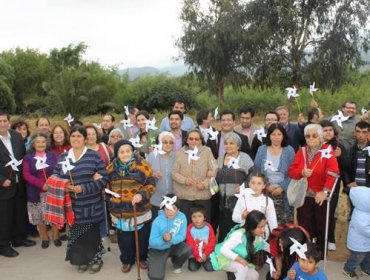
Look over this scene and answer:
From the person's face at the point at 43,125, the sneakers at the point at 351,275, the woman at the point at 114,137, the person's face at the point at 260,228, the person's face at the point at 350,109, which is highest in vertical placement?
the person's face at the point at 350,109

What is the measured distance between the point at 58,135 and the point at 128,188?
1.69 m

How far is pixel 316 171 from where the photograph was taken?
4684 mm

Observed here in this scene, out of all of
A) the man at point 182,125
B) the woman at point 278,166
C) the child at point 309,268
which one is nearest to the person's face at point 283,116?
the woman at point 278,166

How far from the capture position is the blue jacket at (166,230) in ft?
15.4

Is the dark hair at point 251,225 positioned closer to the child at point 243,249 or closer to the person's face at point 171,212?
the child at point 243,249

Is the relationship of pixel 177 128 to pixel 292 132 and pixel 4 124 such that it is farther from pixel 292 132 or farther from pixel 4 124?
pixel 4 124

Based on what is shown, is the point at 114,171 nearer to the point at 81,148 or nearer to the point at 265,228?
the point at 81,148

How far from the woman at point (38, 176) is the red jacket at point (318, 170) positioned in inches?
121

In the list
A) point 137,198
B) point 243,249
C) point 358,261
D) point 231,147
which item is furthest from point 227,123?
point 358,261

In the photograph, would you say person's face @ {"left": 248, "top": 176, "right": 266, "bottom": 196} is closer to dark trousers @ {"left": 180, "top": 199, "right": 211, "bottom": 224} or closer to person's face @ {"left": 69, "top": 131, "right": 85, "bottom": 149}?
dark trousers @ {"left": 180, "top": 199, "right": 211, "bottom": 224}

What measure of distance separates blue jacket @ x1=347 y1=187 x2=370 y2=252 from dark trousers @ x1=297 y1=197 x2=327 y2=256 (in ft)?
1.53

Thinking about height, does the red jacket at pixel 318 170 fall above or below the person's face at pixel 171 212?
above

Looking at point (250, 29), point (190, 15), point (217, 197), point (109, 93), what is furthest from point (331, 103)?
point (217, 197)

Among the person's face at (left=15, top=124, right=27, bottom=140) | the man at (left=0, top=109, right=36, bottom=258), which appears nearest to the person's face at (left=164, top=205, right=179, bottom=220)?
the man at (left=0, top=109, right=36, bottom=258)
